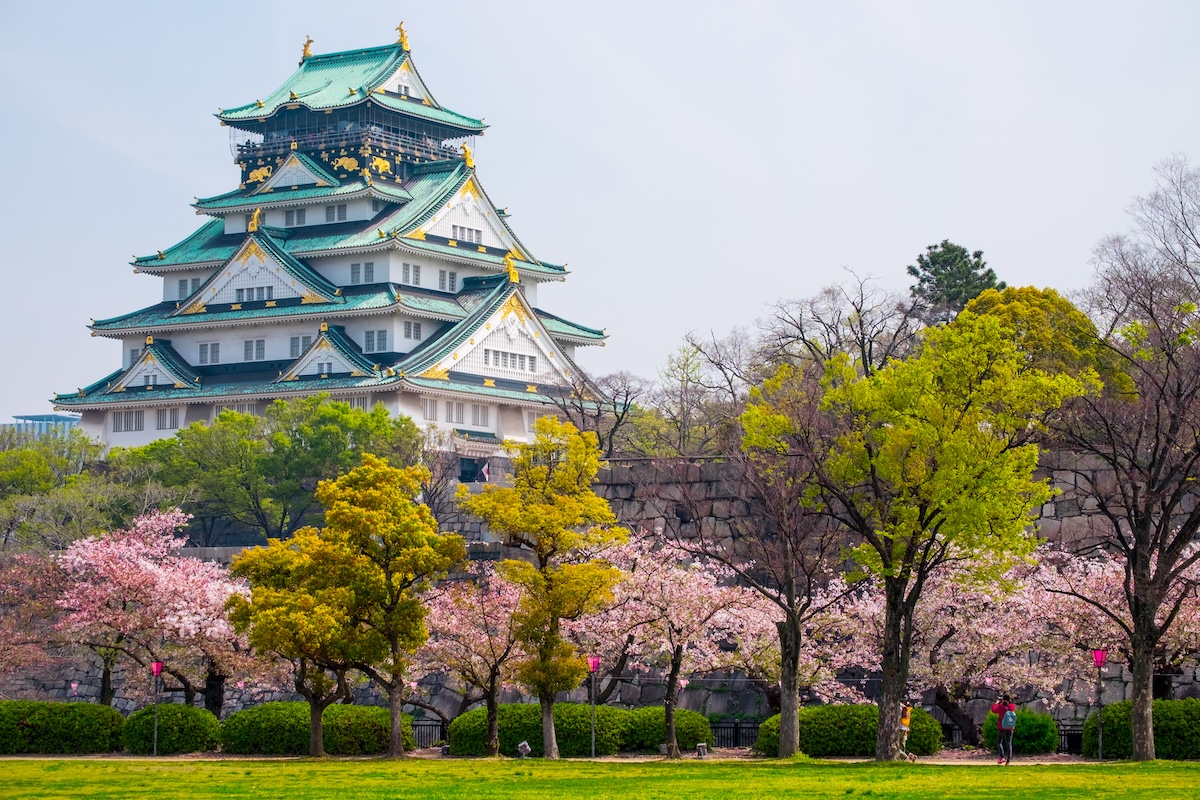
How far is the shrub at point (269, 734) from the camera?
3800 cm

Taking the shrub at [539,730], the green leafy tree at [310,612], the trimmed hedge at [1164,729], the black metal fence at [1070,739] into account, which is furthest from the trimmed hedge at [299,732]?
the trimmed hedge at [1164,729]

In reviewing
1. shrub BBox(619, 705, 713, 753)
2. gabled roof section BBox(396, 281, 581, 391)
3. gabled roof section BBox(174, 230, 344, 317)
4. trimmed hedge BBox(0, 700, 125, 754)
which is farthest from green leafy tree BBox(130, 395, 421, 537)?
shrub BBox(619, 705, 713, 753)

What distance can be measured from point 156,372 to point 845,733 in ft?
148

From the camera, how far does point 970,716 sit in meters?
36.8

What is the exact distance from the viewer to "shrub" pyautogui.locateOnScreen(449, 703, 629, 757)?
36.4m

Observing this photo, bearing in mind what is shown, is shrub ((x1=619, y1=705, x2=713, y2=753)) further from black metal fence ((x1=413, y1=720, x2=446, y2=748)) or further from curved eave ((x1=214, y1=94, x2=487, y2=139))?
curved eave ((x1=214, y1=94, x2=487, y2=139))

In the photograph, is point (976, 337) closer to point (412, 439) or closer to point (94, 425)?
point (412, 439)

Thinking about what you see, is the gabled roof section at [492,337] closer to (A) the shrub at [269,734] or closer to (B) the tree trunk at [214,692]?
(B) the tree trunk at [214,692]


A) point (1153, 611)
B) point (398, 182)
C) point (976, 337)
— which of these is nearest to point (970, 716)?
point (1153, 611)

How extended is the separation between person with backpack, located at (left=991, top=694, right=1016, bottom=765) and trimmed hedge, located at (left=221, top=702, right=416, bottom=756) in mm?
12127

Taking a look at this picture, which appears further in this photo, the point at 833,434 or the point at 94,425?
the point at 94,425

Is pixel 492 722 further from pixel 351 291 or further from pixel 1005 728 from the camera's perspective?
pixel 351 291

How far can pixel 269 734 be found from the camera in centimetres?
3812

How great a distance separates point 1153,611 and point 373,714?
16.1 meters
